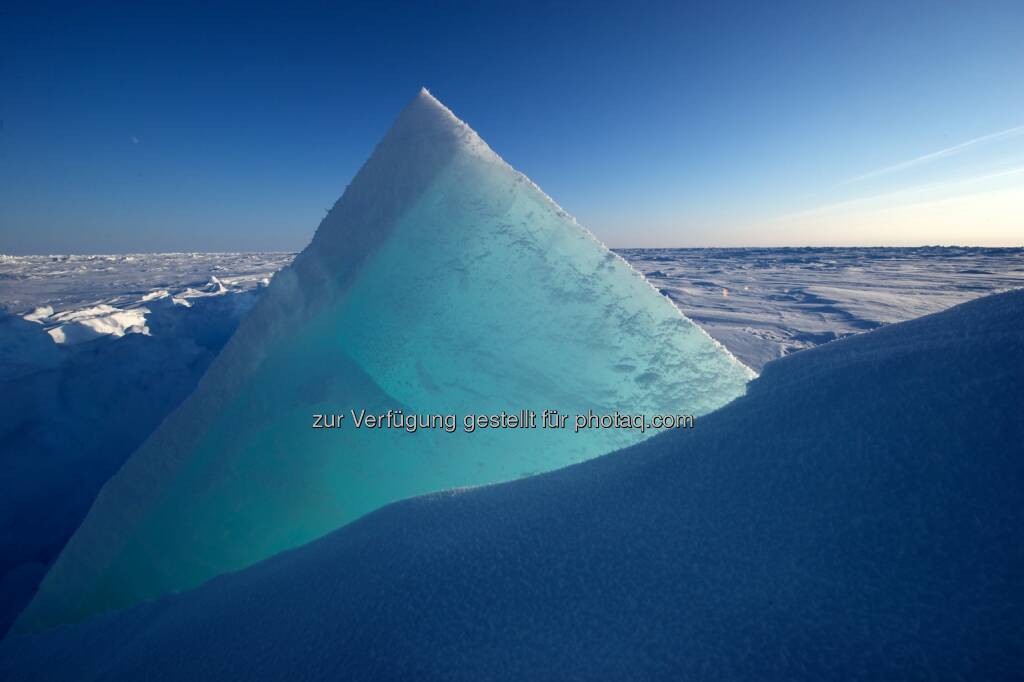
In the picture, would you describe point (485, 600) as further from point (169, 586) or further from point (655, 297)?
point (169, 586)

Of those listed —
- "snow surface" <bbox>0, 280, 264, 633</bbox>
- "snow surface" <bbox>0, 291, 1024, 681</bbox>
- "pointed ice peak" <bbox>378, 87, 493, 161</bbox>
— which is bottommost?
"snow surface" <bbox>0, 280, 264, 633</bbox>

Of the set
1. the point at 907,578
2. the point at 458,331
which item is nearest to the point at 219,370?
the point at 458,331

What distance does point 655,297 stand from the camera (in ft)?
7.10

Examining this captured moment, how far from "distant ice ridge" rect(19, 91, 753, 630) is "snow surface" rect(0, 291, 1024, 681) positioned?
876 mm

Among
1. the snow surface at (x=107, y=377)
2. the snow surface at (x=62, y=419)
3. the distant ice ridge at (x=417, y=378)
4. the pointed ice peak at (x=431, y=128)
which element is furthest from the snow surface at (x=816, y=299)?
the snow surface at (x=62, y=419)

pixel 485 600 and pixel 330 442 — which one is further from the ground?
pixel 485 600

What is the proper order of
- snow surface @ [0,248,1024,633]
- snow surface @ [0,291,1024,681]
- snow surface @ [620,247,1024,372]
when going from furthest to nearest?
1. snow surface @ [620,247,1024,372]
2. snow surface @ [0,248,1024,633]
3. snow surface @ [0,291,1024,681]

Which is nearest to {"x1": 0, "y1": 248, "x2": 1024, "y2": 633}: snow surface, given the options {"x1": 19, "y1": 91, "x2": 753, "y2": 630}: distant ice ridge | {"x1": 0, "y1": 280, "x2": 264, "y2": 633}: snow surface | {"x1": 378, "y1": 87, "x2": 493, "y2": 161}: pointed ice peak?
{"x1": 0, "y1": 280, "x2": 264, "y2": 633}: snow surface

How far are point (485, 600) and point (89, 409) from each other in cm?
606

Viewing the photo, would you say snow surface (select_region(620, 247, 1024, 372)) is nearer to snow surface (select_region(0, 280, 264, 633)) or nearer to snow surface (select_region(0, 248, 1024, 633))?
snow surface (select_region(0, 248, 1024, 633))

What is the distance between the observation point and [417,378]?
2.15 meters

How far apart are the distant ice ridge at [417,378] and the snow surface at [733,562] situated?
2.87 ft

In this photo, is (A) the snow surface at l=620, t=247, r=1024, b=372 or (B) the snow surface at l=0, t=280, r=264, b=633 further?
(A) the snow surface at l=620, t=247, r=1024, b=372

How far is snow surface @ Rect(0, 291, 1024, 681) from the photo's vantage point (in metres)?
0.64
